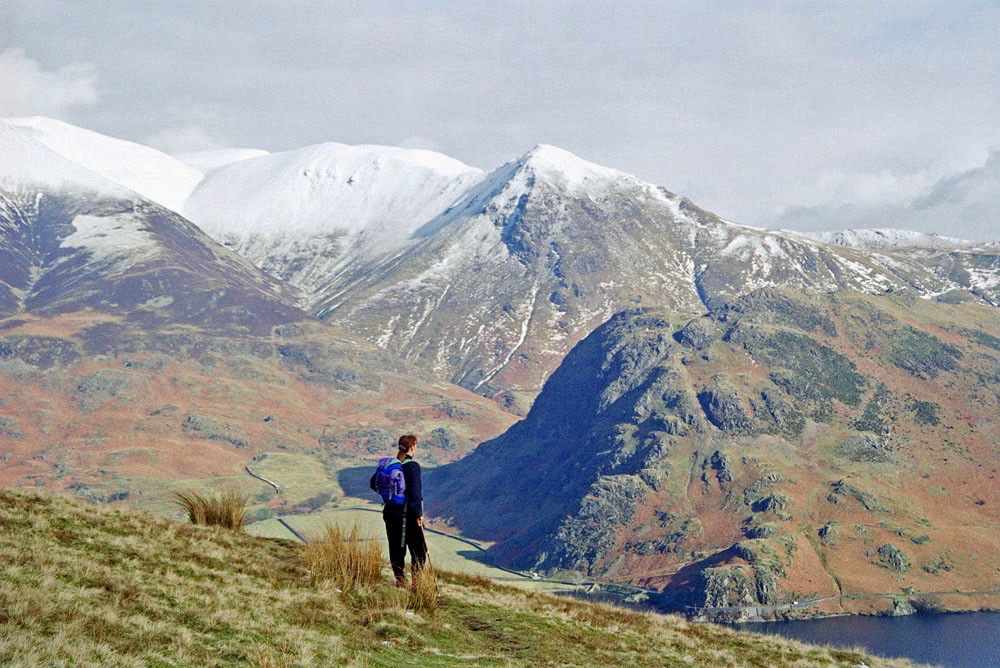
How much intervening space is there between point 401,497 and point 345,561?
272 centimetres

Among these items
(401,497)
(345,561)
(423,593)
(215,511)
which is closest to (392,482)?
(401,497)

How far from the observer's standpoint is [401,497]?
79.3 ft

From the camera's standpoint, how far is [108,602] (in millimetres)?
18688

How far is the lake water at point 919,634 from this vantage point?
151750mm

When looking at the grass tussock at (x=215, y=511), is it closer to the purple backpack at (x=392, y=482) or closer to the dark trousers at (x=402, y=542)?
the dark trousers at (x=402, y=542)

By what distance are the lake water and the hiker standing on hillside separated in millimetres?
141315

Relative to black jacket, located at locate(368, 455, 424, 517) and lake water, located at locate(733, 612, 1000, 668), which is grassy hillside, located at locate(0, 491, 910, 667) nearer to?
black jacket, located at locate(368, 455, 424, 517)

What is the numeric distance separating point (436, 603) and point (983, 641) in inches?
6886

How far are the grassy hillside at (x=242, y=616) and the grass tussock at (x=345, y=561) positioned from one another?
17.2 inches

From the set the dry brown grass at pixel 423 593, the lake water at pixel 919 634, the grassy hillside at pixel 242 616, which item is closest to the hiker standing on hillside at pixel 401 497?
the dry brown grass at pixel 423 593

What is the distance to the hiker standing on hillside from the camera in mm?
24031

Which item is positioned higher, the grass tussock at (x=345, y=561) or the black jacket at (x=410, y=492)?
the black jacket at (x=410, y=492)

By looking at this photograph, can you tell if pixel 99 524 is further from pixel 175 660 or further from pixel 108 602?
pixel 175 660

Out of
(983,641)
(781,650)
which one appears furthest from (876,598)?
(781,650)
